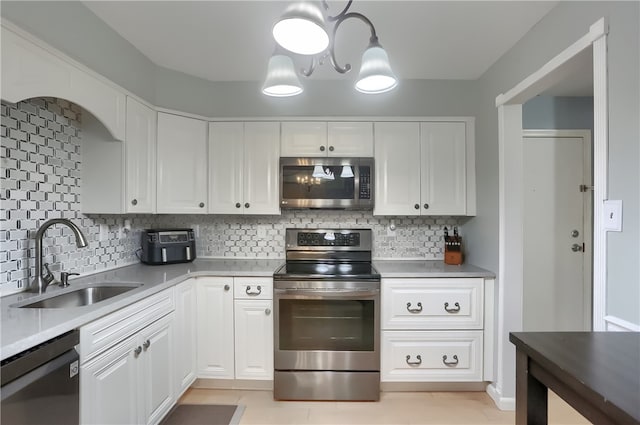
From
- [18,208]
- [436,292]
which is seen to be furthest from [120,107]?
[436,292]

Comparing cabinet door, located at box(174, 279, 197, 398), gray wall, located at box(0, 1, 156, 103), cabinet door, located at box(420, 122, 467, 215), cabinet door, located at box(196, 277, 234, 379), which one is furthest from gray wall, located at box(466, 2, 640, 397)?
gray wall, located at box(0, 1, 156, 103)

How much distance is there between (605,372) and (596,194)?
95cm

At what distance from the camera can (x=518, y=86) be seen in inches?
77.1

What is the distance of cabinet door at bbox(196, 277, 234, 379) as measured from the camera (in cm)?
222

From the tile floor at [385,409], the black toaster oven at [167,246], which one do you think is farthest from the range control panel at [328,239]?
the tile floor at [385,409]

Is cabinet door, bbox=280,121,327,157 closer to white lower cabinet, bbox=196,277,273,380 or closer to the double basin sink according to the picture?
white lower cabinet, bbox=196,277,273,380

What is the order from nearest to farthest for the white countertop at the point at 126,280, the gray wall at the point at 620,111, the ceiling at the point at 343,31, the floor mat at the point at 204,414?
the white countertop at the point at 126,280
the gray wall at the point at 620,111
the ceiling at the point at 343,31
the floor mat at the point at 204,414

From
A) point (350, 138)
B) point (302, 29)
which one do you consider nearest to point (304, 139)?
point (350, 138)

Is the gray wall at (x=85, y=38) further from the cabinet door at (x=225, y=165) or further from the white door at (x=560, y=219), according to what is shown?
the white door at (x=560, y=219)

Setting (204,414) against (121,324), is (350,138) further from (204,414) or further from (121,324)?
(204,414)

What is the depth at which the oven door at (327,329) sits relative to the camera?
84.4 inches

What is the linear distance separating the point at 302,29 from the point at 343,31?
1072 millimetres

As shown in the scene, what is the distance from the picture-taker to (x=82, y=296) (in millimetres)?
1742

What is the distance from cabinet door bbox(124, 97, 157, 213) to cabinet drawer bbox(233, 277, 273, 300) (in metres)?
0.86
